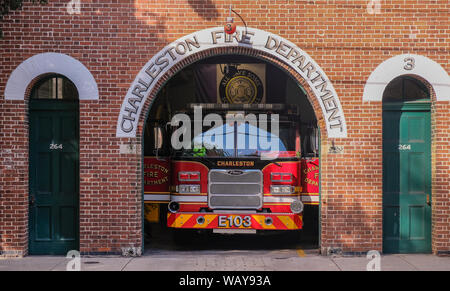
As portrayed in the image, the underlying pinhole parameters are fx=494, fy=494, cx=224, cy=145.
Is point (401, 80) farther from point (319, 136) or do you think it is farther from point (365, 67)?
point (319, 136)

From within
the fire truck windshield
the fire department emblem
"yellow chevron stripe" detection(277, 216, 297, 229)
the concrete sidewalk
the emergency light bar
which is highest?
the fire department emblem

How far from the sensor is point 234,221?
9.62 meters

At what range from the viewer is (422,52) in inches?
366

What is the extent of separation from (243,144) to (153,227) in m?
2.82

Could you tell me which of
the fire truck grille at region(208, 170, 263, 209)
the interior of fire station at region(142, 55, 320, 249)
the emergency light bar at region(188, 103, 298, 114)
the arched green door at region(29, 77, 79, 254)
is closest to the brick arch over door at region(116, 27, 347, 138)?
the interior of fire station at region(142, 55, 320, 249)

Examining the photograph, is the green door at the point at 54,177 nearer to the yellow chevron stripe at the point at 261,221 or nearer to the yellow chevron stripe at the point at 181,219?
the yellow chevron stripe at the point at 181,219

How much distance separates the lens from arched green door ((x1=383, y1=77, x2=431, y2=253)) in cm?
960

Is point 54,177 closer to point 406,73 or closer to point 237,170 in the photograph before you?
point 237,170

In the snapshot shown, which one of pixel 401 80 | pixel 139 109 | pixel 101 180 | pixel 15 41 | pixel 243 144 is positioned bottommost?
pixel 101 180

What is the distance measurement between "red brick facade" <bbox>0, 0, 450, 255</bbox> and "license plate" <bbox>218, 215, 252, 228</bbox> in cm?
144

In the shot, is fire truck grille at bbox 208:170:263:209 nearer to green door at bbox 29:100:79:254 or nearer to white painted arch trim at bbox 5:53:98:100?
green door at bbox 29:100:79:254

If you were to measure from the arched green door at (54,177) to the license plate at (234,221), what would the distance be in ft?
9.19

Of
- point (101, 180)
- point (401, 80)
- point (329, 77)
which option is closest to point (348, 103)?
point (329, 77)

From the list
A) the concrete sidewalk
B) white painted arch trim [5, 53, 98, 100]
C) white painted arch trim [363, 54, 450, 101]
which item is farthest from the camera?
white painted arch trim [363, 54, 450, 101]
